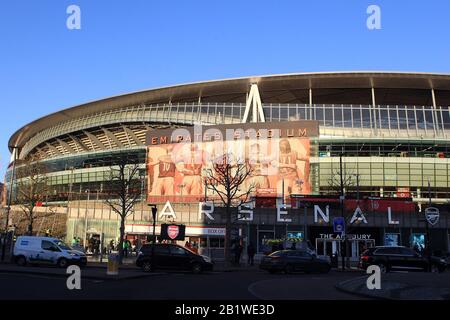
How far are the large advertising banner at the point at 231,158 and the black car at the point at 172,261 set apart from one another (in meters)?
32.0

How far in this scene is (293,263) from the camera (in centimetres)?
2756

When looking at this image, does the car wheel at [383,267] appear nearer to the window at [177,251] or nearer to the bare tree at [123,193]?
the window at [177,251]

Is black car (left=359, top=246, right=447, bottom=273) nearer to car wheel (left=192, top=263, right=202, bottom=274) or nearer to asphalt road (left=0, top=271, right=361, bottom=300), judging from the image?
car wheel (left=192, top=263, right=202, bottom=274)

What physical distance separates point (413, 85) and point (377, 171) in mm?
17672

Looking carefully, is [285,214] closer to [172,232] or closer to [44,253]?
[172,232]

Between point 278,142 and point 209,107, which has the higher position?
point 209,107

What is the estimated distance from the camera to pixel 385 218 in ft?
171

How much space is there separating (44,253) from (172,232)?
370 inches

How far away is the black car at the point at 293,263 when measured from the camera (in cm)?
2745

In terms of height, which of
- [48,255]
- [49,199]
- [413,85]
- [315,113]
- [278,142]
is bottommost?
[48,255]

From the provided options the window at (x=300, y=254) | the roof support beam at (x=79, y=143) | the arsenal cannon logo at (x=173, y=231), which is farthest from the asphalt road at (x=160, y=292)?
the roof support beam at (x=79, y=143)
